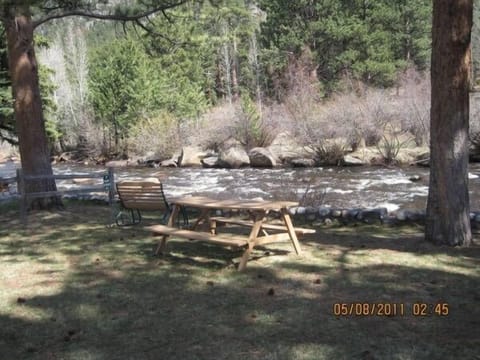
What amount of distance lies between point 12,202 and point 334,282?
27.8ft

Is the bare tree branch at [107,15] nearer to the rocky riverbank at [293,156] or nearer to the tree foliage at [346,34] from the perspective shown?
the rocky riverbank at [293,156]

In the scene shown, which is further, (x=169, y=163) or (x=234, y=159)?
(x=169, y=163)

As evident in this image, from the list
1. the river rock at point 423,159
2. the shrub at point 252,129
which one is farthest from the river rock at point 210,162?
the river rock at point 423,159

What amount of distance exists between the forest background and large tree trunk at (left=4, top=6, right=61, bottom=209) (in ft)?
34.8

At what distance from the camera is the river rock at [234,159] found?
24.7 metres

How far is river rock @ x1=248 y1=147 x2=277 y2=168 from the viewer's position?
24.1m

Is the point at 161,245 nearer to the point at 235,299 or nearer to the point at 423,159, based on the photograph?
the point at 235,299

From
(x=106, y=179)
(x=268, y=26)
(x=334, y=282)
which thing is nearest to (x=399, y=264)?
(x=334, y=282)

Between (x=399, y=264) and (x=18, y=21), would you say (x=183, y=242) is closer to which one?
(x=399, y=264)

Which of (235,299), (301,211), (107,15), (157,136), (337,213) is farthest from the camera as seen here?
(157,136)

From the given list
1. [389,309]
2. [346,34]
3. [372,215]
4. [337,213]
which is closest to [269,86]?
[346,34]

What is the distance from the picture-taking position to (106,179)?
29.3 feet

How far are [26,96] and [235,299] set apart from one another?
20.5ft

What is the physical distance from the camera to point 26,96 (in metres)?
9.14
